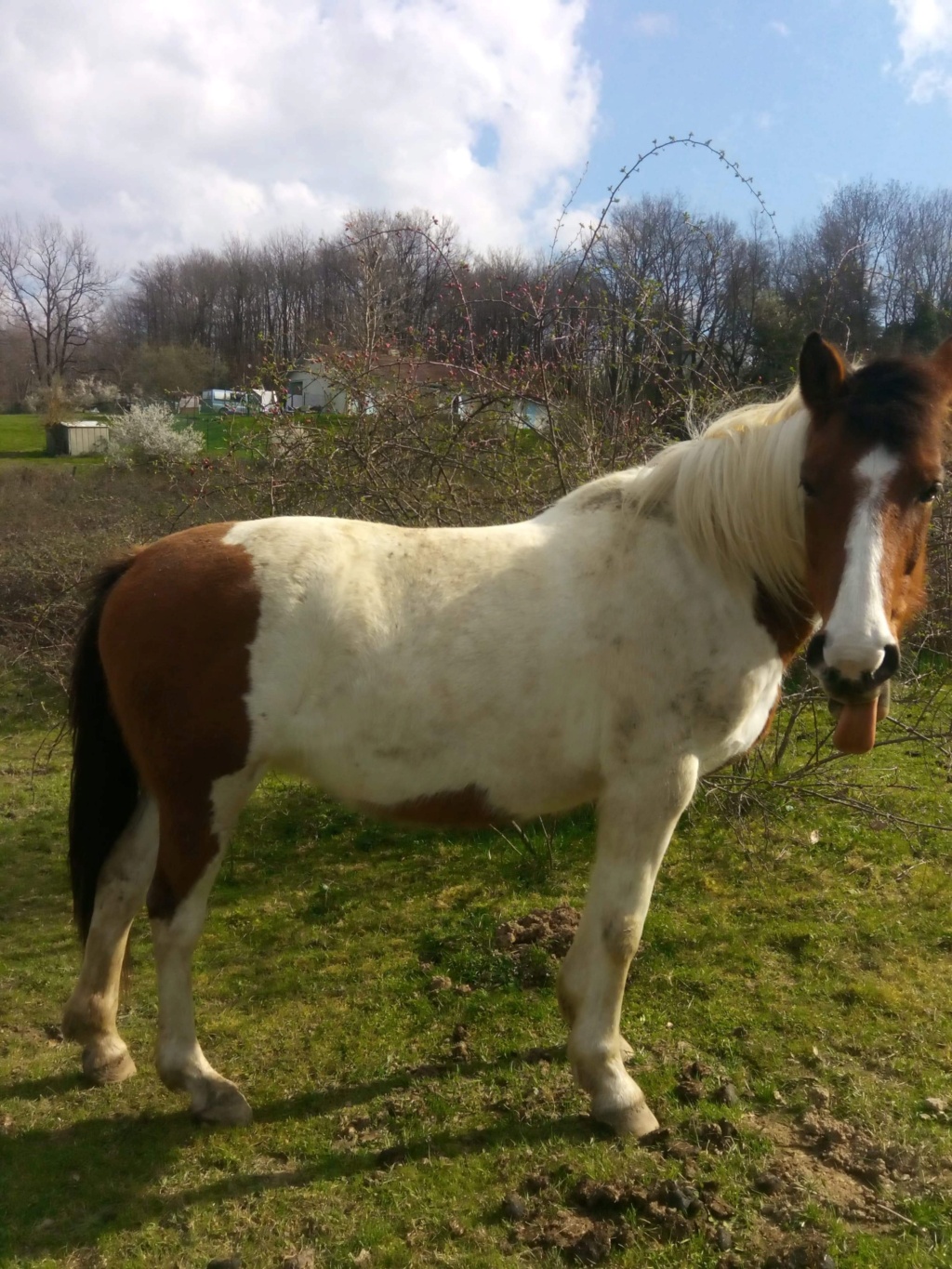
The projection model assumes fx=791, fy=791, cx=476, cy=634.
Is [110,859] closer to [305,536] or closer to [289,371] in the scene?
[305,536]

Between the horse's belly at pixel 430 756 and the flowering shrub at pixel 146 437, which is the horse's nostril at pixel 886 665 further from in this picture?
the flowering shrub at pixel 146 437

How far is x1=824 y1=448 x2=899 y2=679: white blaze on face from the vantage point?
6.35 feet

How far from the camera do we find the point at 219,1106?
2.72 m

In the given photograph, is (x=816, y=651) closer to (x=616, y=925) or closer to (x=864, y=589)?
(x=864, y=589)

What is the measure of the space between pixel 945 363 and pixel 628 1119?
258 centimetres

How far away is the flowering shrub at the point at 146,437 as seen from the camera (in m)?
11.4

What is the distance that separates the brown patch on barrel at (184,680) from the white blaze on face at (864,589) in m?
1.67

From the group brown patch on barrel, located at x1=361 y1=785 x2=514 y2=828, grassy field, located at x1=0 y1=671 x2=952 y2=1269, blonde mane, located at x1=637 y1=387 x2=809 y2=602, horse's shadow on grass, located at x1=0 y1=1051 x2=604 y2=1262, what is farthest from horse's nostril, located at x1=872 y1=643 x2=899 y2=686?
horse's shadow on grass, located at x1=0 y1=1051 x2=604 y2=1262

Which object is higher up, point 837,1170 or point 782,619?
point 782,619

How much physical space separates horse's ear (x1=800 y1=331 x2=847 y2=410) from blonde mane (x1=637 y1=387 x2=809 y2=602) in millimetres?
124

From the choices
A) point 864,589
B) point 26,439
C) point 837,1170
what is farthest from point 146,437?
point 26,439

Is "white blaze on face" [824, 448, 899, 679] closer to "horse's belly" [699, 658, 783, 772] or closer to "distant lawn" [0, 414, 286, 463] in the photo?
"horse's belly" [699, 658, 783, 772]

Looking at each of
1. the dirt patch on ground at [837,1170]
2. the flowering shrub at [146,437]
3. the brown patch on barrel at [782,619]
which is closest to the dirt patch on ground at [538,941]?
the dirt patch on ground at [837,1170]

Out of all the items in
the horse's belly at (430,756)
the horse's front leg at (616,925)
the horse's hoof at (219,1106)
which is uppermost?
the horse's belly at (430,756)
